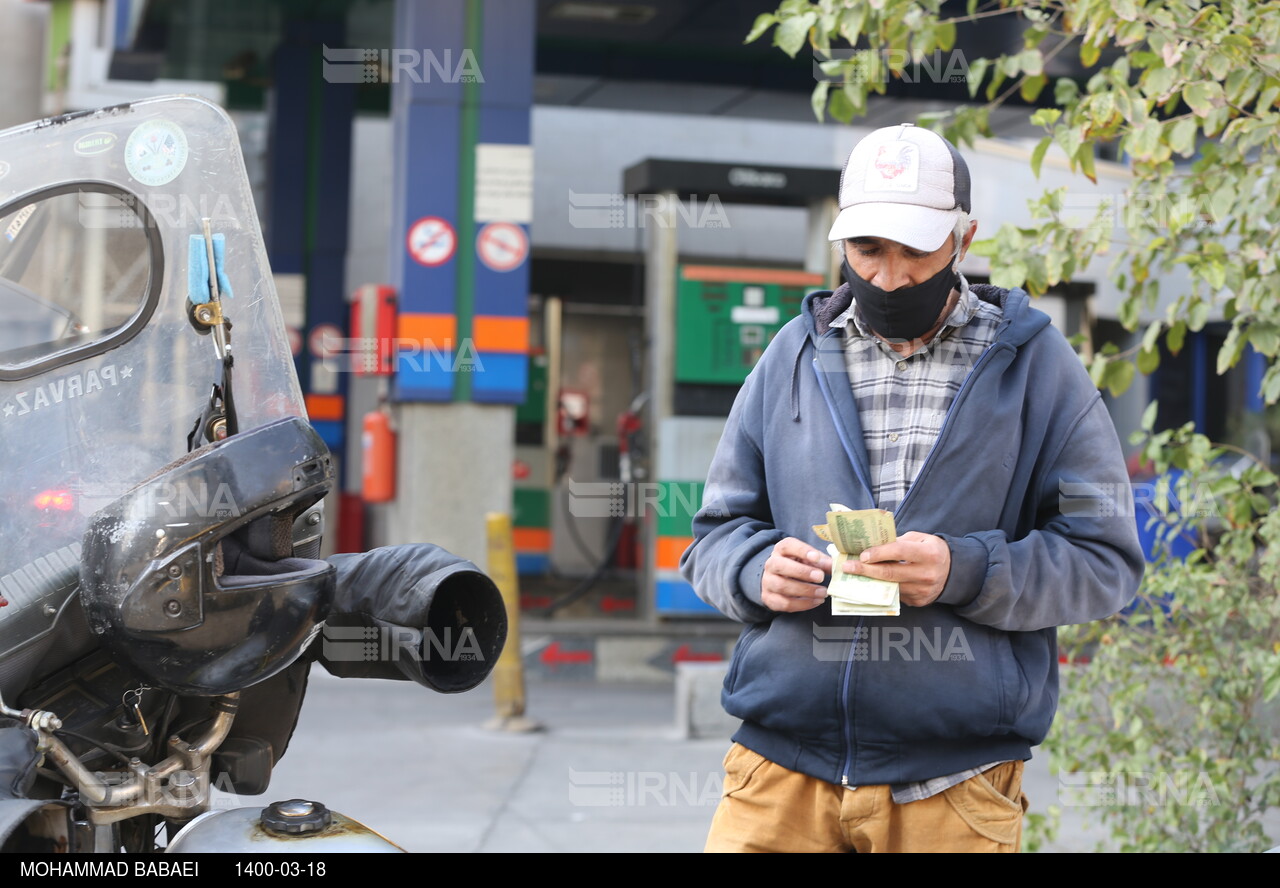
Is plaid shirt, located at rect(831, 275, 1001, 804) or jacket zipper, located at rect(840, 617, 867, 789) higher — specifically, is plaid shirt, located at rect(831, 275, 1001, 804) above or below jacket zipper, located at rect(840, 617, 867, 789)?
above

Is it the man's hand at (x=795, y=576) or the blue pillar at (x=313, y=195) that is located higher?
the blue pillar at (x=313, y=195)

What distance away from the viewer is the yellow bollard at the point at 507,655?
24.2 feet

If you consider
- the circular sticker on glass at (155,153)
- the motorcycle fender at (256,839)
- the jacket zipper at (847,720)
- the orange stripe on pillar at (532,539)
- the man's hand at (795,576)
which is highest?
the circular sticker on glass at (155,153)

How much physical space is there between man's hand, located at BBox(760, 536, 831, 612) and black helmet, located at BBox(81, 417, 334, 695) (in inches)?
27.0

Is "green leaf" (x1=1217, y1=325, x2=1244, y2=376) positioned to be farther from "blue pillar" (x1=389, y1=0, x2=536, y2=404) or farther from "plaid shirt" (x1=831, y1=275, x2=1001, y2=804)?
"blue pillar" (x1=389, y1=0, x2=536, y2=404)

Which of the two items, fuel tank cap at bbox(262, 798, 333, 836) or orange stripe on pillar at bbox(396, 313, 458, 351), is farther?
orange stripe on pillar at bbox(396, 313, 458, 351)

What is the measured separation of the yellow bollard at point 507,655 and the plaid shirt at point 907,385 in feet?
16.5

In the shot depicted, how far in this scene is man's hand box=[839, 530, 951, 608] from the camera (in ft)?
7.08

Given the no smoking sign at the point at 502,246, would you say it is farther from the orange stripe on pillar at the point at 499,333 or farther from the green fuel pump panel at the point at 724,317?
the green fuel pump panel at the point at 724,317

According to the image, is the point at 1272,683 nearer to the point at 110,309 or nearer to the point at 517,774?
the point at 110,309

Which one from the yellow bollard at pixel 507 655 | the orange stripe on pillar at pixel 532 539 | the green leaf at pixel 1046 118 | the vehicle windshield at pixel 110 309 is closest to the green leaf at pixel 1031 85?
the green leaf at pixel 1046 118

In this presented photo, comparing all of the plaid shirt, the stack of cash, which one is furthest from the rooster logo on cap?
the stack of cash

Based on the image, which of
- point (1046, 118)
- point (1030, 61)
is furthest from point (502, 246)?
point (1046, 118)
